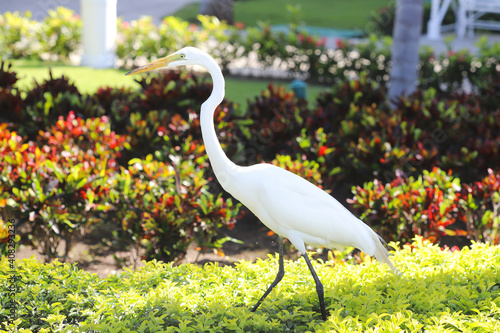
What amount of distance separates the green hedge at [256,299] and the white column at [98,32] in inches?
332

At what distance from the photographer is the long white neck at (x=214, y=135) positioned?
132 inches

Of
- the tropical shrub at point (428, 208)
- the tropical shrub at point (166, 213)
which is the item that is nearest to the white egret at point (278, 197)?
the tropical shrub at point (166, 213)

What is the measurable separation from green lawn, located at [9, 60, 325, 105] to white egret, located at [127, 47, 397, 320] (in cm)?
667

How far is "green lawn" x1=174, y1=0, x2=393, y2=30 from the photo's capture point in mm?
20344

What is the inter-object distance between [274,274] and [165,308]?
820 millimetres

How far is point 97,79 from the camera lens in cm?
1100

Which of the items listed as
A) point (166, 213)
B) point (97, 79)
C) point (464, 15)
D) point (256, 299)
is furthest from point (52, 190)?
point (464, 15)

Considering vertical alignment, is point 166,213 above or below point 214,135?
below

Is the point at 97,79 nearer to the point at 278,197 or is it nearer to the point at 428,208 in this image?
the point at 428,208

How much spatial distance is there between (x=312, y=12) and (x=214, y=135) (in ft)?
64.7

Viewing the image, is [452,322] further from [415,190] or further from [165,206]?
[165,206]

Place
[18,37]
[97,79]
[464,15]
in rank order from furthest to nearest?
[464,15], [18,37], [97,79]

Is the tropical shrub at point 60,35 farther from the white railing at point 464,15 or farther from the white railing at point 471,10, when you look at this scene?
the white railing at point 471,10

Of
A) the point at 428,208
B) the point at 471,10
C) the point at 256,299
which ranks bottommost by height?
the point at 256,299
